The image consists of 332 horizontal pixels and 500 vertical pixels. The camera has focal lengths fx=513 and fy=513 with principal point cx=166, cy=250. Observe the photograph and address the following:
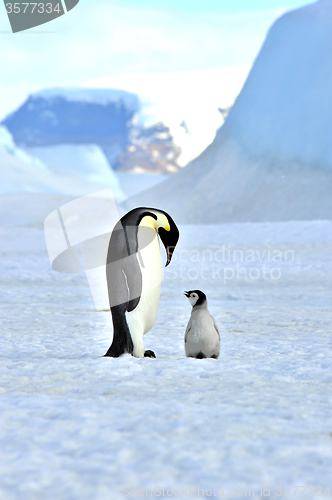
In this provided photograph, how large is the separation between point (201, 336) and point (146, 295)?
0.36 meters

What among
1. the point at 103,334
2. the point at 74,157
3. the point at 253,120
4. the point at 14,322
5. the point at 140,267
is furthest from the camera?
the point at 74,157

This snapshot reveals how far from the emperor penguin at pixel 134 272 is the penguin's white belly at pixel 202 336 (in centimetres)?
23

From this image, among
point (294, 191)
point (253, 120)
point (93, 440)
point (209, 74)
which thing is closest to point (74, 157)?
point (209, 74)

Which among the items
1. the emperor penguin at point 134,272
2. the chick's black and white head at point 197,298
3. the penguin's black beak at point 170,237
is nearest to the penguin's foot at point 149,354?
the emperor penguin at point 134,272

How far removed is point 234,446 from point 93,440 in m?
0.43

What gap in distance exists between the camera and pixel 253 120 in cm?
1886

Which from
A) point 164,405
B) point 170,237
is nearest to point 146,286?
point 170,237

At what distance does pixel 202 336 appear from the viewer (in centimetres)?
267

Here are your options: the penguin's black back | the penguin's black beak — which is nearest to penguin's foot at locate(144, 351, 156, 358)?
the penguin's black back

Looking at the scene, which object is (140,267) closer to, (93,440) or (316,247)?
(93,440)

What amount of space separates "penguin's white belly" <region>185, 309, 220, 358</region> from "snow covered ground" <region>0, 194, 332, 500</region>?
95 millimetres

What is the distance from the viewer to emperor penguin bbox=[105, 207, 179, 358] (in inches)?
103

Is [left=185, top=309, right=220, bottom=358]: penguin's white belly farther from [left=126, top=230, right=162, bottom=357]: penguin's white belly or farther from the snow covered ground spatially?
[left=126, top=230, right=162, bottom=357]: penguin's white belly

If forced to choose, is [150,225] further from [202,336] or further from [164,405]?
[164,405]
